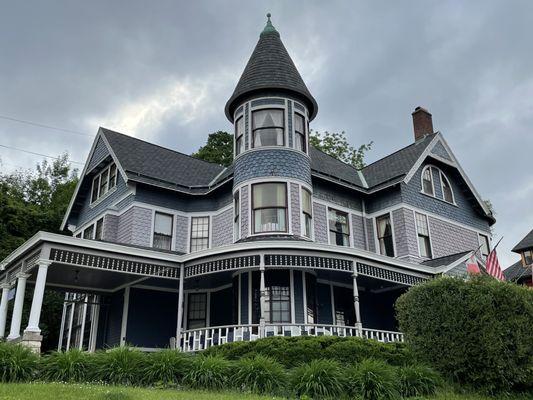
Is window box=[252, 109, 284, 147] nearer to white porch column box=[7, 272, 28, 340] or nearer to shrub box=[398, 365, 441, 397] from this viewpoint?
white porch column box=[7, 272, 28, 340]

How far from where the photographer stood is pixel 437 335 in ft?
33.9

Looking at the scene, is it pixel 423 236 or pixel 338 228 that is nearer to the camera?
pixel 338 228

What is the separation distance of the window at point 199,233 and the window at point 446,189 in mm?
10331

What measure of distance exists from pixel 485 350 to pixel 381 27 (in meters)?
10.1

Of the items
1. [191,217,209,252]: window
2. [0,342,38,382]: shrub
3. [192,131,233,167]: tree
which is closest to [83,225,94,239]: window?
[191,217,209,252]: window

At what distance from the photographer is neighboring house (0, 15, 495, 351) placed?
15.1m

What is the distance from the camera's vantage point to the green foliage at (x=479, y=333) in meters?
9.64

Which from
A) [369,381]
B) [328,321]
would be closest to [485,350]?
[369,381]

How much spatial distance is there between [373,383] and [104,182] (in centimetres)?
1571

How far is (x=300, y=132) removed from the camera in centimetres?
1864

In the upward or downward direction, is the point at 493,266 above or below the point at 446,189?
below

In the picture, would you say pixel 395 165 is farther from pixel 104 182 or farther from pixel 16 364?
pixel 16 364

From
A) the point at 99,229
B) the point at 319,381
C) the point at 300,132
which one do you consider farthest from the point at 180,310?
the point at 300,132

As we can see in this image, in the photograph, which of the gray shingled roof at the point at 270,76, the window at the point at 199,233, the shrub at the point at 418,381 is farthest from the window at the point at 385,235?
the shrub at the point at 418,381
